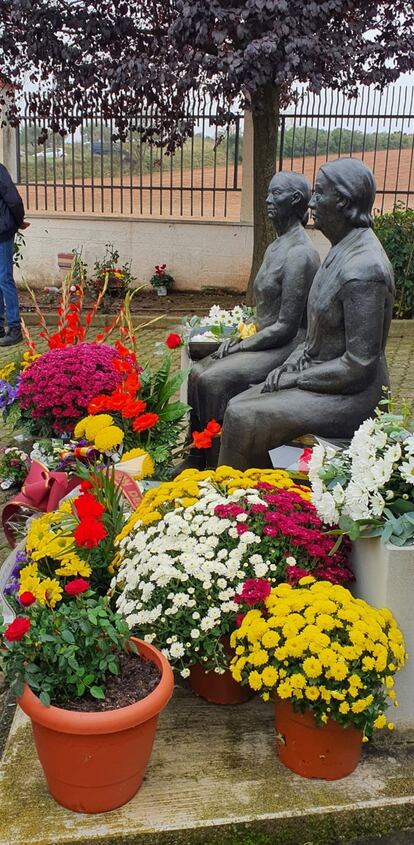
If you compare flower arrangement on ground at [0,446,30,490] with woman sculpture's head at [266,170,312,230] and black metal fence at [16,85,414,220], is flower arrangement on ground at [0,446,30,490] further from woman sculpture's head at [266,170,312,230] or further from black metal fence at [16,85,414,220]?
black metal fence at [16,85,414,220]

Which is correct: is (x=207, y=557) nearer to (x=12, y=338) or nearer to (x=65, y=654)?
(x=65, y=654)

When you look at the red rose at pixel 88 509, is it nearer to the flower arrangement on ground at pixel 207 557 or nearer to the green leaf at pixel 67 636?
the flower arrangement on ground at pixel 207 557

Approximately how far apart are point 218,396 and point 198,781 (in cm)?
236

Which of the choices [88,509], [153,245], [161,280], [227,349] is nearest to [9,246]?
[161,280]

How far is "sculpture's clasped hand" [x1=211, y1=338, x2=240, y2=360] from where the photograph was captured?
4863 mm

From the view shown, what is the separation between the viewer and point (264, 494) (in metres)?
3.20

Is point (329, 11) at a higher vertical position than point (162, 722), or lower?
higher

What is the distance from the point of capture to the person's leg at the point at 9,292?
9008 mm

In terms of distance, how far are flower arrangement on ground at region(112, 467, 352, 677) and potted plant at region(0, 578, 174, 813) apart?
20cm

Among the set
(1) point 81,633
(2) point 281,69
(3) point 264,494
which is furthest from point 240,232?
(1) point 81,633

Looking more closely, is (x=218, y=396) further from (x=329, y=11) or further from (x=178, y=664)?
(x=329, y=11)

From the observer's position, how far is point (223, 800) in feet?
8.34

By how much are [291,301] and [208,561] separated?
6.35ft

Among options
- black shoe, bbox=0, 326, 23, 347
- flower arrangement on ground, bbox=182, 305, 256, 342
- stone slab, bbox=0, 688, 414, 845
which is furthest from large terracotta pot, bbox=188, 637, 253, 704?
black shoe, bbox=0, 326, 23, 347
